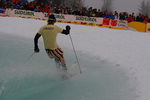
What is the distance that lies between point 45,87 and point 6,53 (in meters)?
4.11

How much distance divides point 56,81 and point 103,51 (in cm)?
432

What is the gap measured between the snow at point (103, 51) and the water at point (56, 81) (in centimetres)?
2

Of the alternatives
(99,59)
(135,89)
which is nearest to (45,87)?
(135,89)

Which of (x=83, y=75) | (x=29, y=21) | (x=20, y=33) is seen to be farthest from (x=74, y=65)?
(x=29, y=21)

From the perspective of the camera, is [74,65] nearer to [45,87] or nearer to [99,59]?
[99,59]

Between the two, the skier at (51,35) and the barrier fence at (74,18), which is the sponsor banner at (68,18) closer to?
the barrier fence at (74,18)

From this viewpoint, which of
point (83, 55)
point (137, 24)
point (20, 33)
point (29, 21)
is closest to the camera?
point (83, 55)

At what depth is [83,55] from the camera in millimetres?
11344

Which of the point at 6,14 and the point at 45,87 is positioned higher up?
the point at 6,14

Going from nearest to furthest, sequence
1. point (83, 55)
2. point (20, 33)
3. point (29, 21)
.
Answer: point (83, 55) < point (20, 33) < point (29, 21)

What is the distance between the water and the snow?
0.08 ft

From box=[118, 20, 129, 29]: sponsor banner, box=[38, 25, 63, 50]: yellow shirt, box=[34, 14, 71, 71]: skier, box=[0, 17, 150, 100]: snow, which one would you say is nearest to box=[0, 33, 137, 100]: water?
box=[0, 17, 150, 100]: snow

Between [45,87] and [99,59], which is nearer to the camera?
[45,87]

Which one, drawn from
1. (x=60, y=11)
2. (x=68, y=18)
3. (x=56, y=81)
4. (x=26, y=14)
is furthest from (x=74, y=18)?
(x=56, y=81)
